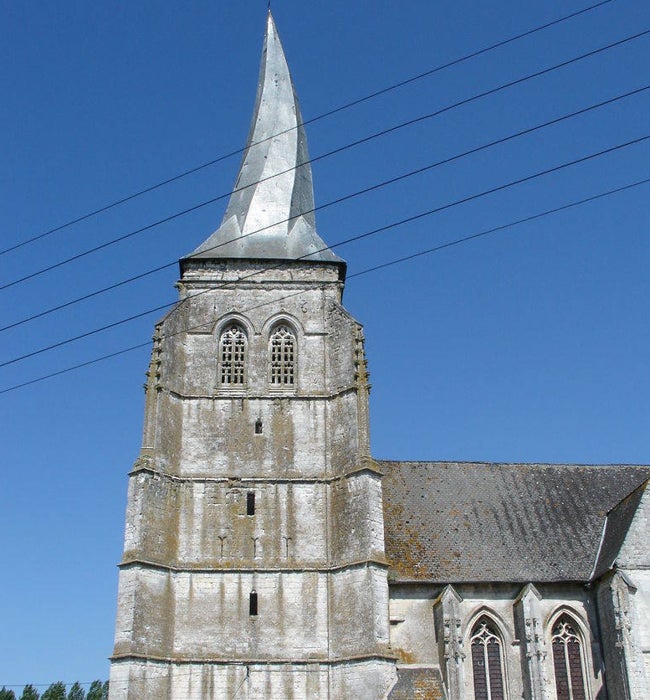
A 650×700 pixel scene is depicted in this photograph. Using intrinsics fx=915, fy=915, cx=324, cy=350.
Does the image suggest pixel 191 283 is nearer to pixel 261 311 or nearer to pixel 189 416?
pixel 261 311

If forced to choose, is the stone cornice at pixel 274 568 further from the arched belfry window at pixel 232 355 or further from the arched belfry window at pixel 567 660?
the arched belfry window at pixel 567 660

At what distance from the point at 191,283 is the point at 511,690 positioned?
1538 cm

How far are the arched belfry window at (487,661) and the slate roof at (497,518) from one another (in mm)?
1411

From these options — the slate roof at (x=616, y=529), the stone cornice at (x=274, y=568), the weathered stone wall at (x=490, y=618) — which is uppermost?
the slate roof at (x=616, y=529)

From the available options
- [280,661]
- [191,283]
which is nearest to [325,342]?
[191,283]

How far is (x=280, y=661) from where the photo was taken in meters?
23.9

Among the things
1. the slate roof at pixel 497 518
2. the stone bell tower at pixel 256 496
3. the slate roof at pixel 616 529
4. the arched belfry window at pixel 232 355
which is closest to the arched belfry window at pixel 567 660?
the slate roof at pixel 497 518

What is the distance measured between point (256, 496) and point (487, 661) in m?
7.96

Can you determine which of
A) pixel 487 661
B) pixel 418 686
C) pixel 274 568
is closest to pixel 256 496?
pixel 274 568

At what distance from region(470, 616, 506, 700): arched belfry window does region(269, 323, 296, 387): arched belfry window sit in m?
9.04

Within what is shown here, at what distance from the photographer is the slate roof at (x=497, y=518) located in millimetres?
26594

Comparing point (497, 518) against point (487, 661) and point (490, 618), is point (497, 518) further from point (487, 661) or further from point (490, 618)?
point (487, 661)

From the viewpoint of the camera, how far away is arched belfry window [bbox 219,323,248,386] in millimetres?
27891

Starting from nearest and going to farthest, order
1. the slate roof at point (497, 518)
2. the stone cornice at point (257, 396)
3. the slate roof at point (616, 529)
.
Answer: the slate roof at point (616, 529), the slate roof at point (497, 518), the stone cornice at point (257, 396)
